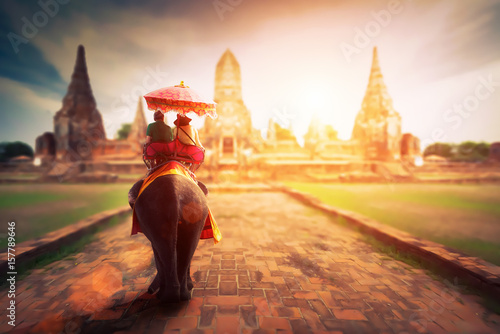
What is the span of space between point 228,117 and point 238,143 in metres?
2.97

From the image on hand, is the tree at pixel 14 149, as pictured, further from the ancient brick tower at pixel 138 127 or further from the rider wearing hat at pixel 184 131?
the rider wearing hat at pixel 184 131

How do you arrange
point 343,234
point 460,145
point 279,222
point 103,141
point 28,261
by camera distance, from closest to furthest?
point 28,261, point 343,234, point 279,222, point 103,141, point 460,145

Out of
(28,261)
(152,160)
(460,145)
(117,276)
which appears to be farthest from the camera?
(460,145)

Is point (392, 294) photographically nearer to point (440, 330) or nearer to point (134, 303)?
point (440, 330)

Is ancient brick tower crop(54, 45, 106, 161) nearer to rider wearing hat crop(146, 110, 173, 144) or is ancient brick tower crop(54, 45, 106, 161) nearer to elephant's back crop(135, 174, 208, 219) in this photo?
rider wearing hat crop(146, 110, 173, 144)

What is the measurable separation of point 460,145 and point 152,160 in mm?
63182

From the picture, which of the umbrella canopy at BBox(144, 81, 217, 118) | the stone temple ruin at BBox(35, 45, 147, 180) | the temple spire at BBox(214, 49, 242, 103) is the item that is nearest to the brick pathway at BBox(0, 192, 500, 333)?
the umbrella canopy at BBox(144, 81, 217, 118)

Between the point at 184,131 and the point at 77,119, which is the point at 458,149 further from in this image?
the point at 77,119

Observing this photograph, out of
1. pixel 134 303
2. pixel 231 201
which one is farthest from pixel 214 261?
pixel 231 201

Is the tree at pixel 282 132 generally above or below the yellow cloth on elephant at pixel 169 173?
above

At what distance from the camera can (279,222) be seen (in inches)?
216

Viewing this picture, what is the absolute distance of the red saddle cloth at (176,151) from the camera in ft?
8.41

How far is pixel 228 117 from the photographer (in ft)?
72.6

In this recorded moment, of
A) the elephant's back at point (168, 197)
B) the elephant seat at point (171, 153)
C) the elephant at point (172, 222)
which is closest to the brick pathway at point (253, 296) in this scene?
the elephant at point (172, 222)
